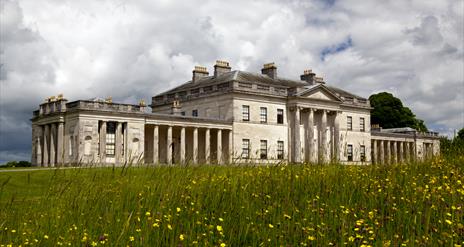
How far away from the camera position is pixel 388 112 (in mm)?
75125

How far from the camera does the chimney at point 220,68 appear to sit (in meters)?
50.9

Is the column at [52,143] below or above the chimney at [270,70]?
below

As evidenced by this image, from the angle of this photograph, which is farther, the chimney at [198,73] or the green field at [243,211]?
the chimney at [198,73]

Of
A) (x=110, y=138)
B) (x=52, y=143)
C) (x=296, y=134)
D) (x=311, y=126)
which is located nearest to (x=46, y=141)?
(x=52, y=143)

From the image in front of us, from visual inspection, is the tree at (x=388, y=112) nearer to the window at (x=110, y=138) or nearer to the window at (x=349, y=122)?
the window at (x=349, y=122)

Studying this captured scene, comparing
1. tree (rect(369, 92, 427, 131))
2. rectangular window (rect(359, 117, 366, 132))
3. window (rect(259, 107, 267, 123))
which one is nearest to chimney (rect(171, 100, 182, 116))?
window (rect(259, 107, 267, 123))

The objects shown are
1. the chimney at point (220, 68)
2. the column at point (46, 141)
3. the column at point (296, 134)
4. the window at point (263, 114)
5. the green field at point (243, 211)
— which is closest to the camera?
the green field at point (243, 211)

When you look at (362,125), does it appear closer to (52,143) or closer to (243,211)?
(52,143)

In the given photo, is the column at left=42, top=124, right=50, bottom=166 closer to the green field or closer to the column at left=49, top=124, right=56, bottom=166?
the column at left=49, top=124, right=56, bottom=166

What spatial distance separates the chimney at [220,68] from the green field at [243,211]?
38.1 m

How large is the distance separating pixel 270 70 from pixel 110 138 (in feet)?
65.2

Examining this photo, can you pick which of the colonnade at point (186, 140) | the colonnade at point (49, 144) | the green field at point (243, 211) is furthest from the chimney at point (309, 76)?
the green field at point (243, 211)

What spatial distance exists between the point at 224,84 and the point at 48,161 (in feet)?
52.4

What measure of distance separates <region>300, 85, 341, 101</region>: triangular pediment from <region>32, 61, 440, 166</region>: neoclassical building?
9 centimetres
